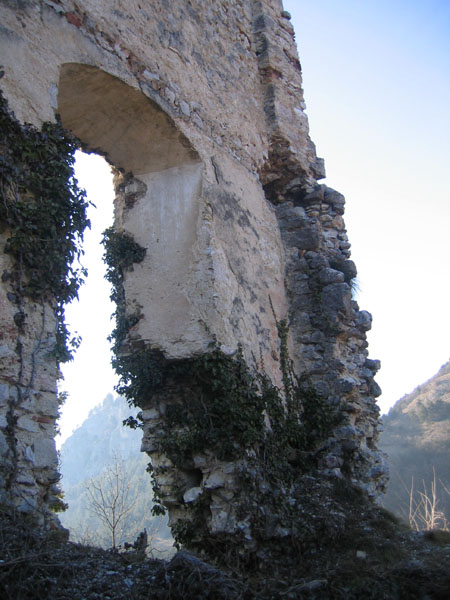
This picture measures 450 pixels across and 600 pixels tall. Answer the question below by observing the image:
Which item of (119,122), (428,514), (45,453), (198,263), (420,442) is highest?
(119,122)

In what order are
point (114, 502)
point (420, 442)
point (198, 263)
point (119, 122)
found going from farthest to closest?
point (420, 442), point (114, 502), point (119, 122), point (198, 263)

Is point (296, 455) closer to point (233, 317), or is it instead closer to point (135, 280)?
point (233, 317)

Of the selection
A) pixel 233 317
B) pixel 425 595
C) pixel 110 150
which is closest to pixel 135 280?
pixel 233 317

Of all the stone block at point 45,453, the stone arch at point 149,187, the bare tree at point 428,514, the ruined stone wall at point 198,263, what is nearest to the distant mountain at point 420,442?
the bare tree at point 428,514

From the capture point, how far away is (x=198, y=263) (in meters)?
5.30

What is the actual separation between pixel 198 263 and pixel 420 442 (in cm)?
2159

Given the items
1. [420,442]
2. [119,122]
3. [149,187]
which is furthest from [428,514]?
[420,442]

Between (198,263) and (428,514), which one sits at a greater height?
(198,263)

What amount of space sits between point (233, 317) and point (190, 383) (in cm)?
76

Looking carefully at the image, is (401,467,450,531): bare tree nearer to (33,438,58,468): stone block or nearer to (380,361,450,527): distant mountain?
(380,361,450,527): distant mountain

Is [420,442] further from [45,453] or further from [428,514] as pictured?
[45,453]

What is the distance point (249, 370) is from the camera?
17.4 feet

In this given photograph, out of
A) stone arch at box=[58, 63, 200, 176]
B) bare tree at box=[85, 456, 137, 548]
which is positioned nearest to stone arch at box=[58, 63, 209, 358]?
stone arch at box=[58, 63, 200, 176]

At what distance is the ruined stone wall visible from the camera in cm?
411
